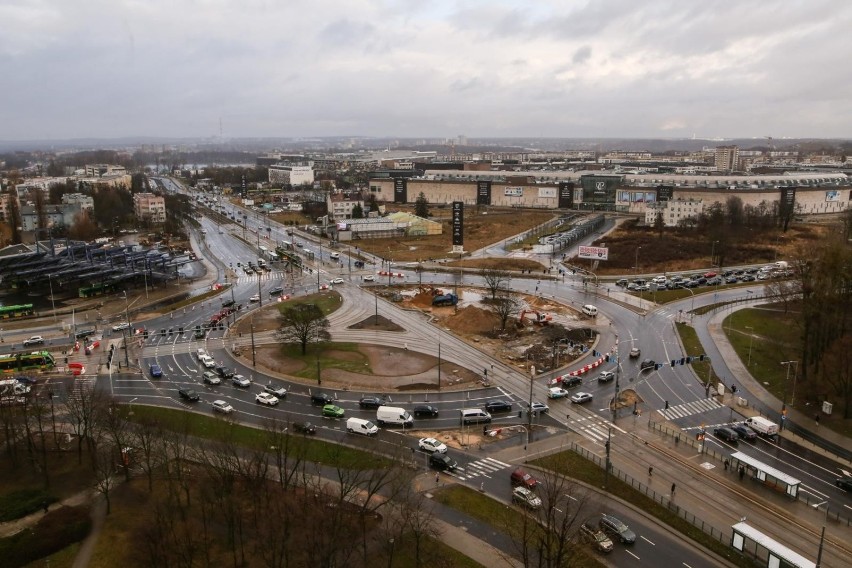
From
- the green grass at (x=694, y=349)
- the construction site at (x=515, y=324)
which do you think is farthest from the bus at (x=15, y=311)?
the green grass at (x=694, y=349)

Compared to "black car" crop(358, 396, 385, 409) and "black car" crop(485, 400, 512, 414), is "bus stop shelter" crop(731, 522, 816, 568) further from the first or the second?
"black car" crop(358, 396, 385, 409)

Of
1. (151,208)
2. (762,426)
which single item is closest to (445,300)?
(762,426)

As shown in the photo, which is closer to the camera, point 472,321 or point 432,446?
point 432,446

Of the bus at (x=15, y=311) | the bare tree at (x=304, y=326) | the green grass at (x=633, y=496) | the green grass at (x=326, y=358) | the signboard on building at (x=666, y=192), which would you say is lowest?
the bus at (x=15, y=311)

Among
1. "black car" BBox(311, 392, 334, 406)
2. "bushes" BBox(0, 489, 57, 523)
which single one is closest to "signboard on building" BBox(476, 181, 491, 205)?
"black car" BBox(311, 392, 334, 406)

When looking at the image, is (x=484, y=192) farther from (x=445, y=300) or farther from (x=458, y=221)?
(x=445, y=300)

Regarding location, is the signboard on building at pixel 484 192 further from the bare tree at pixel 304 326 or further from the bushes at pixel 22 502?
the bushes at pixel 22 502

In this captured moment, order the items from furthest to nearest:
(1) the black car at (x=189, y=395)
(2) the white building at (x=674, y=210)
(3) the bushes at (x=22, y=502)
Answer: (2) the white building at (x=674, y=210) → (1) the black car at (x=189, y=395) → (3) the bushes at (x=22, y=502)
